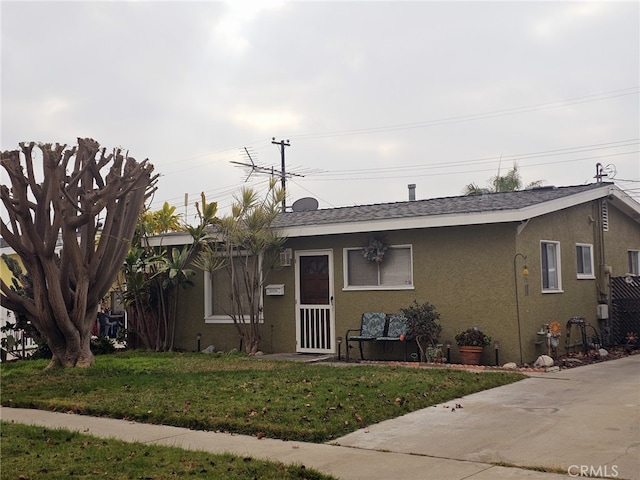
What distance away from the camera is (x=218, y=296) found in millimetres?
16109

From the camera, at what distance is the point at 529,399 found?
29.5 feet

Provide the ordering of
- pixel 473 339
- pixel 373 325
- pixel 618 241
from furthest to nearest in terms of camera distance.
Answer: pixel 618 241 → pixel 373 325 → pixel 473 339

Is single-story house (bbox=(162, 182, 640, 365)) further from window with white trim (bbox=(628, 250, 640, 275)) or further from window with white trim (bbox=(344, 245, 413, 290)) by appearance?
window with white trim (bbox=(628, 250, 640, 275))

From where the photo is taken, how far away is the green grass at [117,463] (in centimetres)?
577

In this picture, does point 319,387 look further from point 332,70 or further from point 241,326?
point 332,70

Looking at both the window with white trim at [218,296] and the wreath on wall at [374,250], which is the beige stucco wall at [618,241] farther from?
the window with white trim at [218,296]

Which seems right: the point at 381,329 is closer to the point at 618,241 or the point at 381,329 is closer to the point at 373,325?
the point at 373,325

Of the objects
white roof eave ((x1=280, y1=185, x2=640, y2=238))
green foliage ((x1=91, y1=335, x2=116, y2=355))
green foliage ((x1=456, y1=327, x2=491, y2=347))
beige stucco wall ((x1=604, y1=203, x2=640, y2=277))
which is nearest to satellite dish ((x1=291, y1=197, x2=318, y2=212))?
white roof eave ((x1=280, y1=185, x2=640, y2=238))

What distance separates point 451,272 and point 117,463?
317 inches

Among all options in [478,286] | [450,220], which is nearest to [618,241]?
[478,286]

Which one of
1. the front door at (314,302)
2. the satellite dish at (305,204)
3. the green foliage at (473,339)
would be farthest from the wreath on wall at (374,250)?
the satellite dish at (305,204)

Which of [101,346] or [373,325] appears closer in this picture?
[373,325]

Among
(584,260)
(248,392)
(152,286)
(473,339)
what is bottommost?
(248,392)

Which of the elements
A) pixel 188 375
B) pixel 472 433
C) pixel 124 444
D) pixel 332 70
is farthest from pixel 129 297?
pixel 472 433
